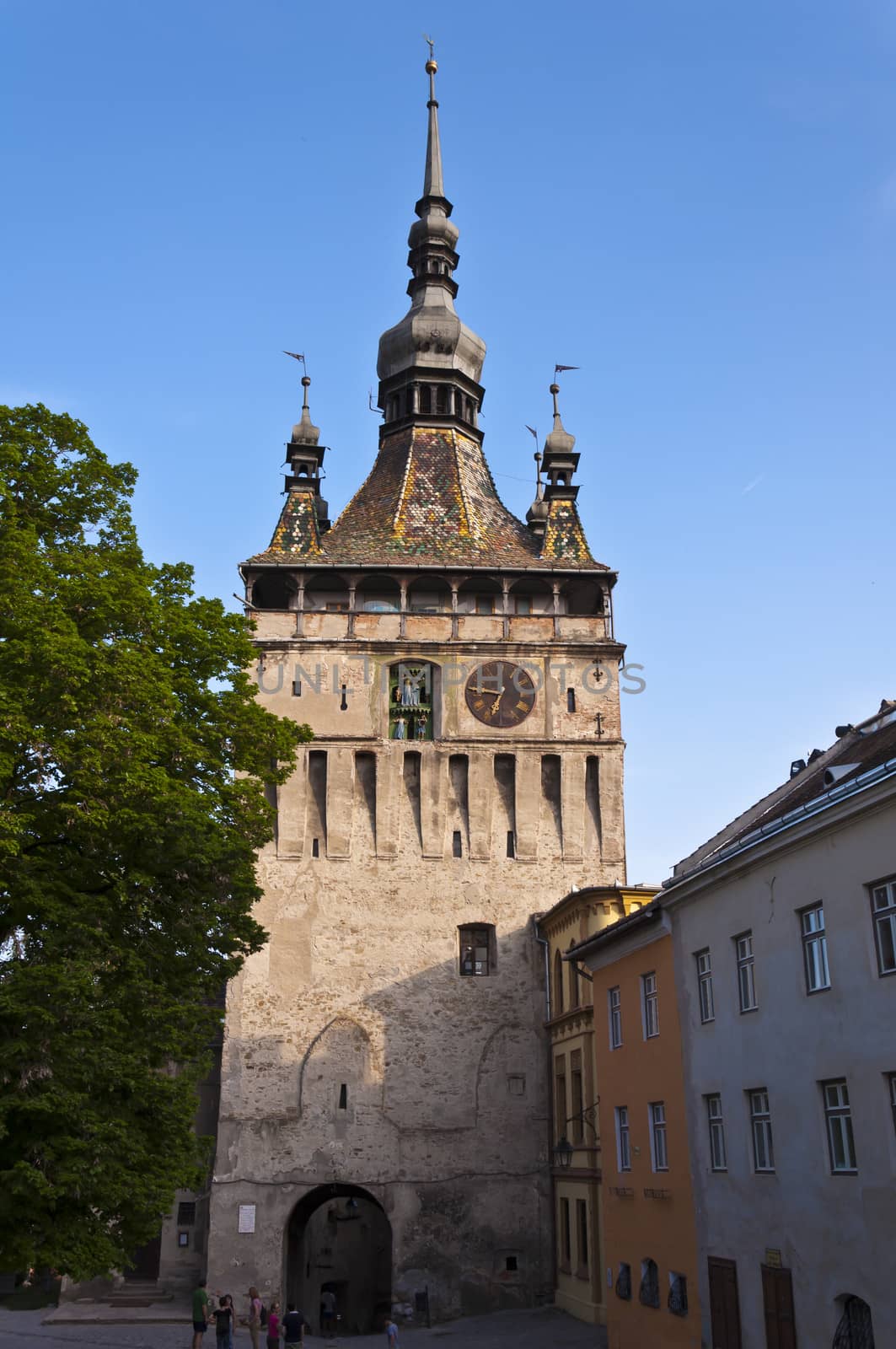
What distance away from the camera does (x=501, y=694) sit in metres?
36.3

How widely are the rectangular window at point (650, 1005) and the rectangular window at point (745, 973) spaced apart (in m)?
3.48

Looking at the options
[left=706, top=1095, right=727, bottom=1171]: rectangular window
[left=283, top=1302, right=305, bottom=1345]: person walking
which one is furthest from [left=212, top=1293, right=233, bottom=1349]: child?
[left=706, top=1095, right=727, bottom=1171]: rectangular window

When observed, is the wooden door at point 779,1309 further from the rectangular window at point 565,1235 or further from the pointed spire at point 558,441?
the pointed spire at point 558,441

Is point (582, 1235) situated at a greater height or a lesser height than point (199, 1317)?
greater

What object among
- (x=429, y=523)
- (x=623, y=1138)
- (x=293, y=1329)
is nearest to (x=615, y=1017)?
(x=623, y=1138)

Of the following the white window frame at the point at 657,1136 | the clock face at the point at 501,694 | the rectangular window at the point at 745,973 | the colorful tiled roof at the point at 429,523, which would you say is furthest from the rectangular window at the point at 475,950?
the rectangular window at the point at 745,973

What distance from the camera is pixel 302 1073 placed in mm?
32938

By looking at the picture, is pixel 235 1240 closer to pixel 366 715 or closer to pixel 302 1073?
pixel 302 1073

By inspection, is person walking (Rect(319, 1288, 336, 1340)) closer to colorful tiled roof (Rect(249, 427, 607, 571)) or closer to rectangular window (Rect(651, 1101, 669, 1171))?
rectangular window (Rect(651, 1101, 669, 1171))

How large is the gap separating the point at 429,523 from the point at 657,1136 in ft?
74.7

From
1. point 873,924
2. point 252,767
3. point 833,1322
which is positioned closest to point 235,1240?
point 252,767

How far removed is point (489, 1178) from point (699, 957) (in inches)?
617

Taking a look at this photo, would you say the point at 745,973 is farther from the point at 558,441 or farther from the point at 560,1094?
the point at 558,441

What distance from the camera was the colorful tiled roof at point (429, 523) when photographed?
3838 cm
